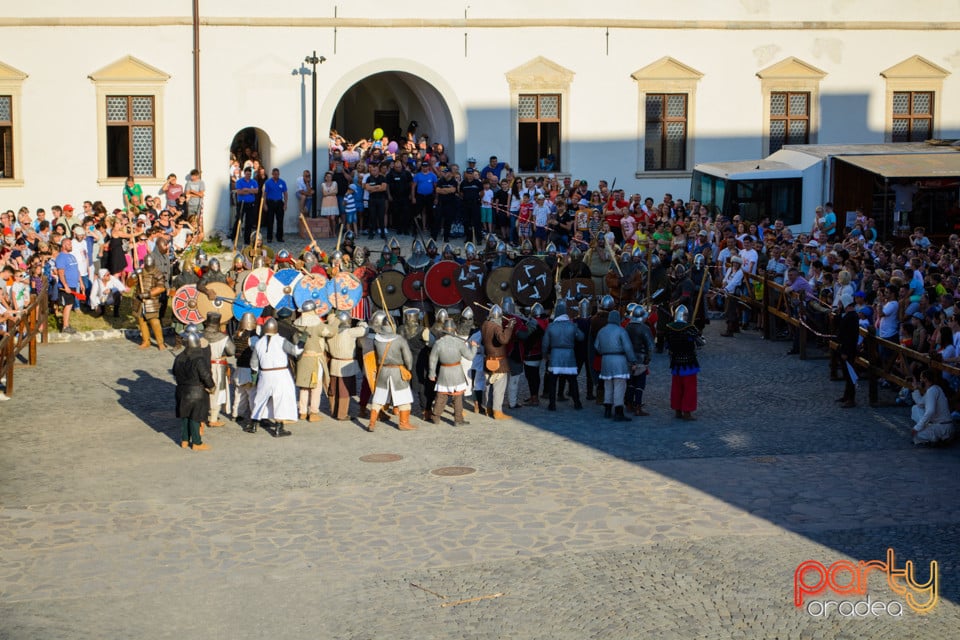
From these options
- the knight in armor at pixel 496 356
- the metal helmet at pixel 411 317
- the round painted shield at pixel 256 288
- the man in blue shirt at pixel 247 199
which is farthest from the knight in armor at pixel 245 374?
the man in blue shirt at pixel 247 199

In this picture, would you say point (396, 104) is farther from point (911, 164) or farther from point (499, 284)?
point (499, 284)

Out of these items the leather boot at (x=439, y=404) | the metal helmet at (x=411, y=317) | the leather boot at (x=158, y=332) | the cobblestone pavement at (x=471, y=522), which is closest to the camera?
the cobblestone pavement at (x=471, y=522)

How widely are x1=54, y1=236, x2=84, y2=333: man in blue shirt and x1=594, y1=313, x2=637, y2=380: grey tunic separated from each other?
933cm

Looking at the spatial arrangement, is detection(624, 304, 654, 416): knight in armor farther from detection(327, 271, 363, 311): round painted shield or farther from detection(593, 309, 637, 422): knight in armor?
detection(327, 271, 363, 311): round painted shield

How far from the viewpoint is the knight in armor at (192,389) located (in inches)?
563

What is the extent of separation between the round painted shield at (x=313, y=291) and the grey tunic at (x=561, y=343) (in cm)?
336

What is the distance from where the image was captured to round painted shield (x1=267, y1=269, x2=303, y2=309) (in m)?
18.0

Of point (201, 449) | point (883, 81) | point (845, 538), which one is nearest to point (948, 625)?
point (845, 538)

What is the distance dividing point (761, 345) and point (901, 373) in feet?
13.7

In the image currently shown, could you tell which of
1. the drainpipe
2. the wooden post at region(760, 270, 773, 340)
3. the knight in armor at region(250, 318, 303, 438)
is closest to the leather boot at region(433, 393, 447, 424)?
the knight in armor at region(250, 318, 303, 438)

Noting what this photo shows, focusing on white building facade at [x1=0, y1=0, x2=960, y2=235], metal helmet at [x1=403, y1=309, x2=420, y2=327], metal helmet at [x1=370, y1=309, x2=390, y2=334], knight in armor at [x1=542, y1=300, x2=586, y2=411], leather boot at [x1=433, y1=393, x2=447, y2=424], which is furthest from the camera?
white building facade at [x1=0, y1=0, x2=960, y2=235]

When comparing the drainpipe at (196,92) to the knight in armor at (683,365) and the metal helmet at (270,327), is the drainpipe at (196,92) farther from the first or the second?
the knight in armor at (683,365)

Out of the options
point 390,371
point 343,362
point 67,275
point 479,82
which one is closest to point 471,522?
point 390,371

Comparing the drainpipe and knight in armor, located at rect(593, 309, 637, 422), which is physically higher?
the drainpipe
